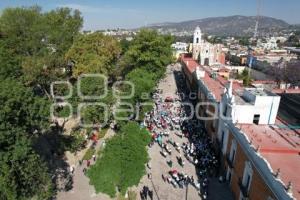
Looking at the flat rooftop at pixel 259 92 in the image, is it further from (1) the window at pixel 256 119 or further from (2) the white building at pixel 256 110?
(1) the window at pixel 256 119

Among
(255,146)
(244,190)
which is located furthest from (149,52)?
(244,190)

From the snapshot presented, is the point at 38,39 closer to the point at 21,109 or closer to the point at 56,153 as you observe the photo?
the point at 56,153

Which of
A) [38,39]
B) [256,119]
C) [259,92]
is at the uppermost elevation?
[38,39]

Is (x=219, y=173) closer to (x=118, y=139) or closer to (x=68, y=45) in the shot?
(x=118, y=139)

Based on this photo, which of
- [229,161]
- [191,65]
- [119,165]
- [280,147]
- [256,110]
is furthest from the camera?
[191,65]

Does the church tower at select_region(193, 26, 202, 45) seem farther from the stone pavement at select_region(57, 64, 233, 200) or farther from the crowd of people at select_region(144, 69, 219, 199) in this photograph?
the stone pavement at select_region(57, 64, 233, 200)

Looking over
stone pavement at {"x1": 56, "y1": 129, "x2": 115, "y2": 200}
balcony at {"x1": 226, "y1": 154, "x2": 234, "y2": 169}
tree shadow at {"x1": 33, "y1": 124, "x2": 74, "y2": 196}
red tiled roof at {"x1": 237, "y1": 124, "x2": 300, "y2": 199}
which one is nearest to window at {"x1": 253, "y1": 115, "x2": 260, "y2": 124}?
red tiled roof at {"x1": 237, "y1": 124, "x2": 300, "y2": 199}
